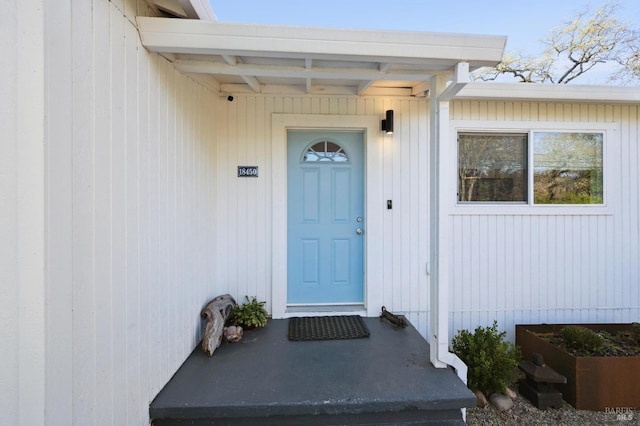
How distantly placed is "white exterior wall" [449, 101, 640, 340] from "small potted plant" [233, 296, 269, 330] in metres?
2.10

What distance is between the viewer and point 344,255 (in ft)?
10.5

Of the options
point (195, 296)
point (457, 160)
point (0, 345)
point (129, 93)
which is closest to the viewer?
point (0, 345)

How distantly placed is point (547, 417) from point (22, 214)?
3.64 metres

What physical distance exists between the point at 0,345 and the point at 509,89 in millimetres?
4085

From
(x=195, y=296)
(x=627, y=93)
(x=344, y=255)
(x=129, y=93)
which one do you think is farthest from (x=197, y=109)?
(x=627, y=93)

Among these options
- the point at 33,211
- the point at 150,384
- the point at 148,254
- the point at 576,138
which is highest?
the point at 576,138

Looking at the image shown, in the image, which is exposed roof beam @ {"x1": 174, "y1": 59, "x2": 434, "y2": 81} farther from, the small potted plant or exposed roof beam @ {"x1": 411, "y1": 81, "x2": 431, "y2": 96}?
the small potted plant

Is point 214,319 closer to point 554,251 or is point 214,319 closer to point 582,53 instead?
point 554,251

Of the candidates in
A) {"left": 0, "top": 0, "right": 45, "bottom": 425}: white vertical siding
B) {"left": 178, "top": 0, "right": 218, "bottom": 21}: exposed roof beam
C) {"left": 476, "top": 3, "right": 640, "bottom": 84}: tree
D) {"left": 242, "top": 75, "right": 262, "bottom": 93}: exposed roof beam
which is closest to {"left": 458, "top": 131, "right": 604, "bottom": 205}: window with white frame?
{"left": 242, "top": 75, "right": 262, "bottom": 93}: exposed roof beam

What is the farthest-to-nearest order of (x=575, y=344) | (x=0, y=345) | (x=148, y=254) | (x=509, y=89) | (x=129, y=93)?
(x=509, y=89), (x=575, y=344), (x=148, y=254), (x=129, y=93), (x=0, y=345)

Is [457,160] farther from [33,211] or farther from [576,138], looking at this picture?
[33,211]

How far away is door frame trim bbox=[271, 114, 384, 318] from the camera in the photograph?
3057 mm

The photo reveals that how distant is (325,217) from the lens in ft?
10.5

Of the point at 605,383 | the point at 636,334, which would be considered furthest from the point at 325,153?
the point at 636,334
